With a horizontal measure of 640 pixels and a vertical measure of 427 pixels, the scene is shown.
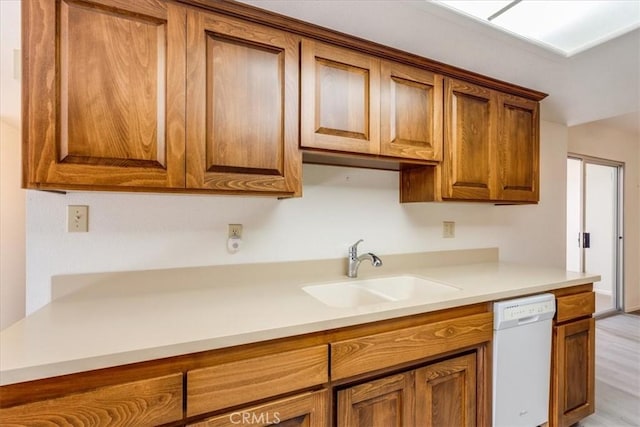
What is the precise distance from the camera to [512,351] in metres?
1.41

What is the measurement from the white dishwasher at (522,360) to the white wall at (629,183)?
3037 mm

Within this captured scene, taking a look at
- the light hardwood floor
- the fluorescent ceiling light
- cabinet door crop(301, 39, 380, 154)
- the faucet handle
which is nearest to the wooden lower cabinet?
the faucet handle

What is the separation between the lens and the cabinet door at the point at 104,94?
37.9 inches

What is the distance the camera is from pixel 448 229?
213cm

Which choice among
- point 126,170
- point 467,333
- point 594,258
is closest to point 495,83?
point 467,333

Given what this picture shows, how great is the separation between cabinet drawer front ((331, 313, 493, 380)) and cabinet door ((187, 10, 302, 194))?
26.8 inches

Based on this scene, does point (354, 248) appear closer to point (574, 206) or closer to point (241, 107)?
point (241, 107)

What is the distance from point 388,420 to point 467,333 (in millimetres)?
497

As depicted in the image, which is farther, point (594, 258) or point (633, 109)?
point (594, 258)

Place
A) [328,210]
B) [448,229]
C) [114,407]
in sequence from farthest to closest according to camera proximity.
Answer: [448,229] → [328,210] → [114,407]

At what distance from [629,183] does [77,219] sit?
5.61 metres

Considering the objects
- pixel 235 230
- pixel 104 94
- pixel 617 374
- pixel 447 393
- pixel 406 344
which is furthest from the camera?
pixel 617 374

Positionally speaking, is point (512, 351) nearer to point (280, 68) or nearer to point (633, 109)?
point (280, 68)

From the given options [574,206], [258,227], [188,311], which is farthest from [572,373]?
[574,206]
